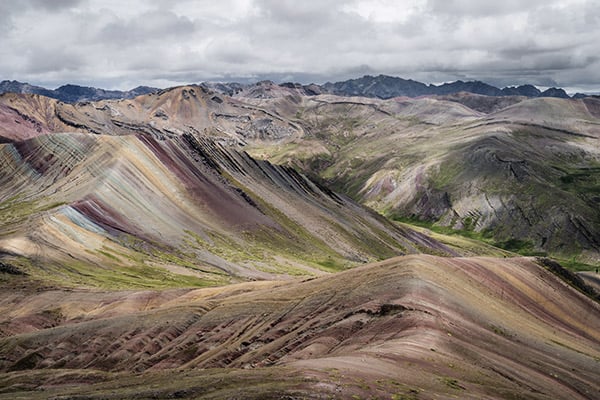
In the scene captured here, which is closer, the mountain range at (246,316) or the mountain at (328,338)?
the mountain at (328,338)

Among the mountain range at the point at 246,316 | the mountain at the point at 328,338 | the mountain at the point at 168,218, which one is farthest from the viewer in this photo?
the mountain at the point at 168,218

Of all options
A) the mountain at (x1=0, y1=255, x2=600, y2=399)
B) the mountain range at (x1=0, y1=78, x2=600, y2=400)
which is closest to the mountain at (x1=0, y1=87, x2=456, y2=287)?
the mountain range at (x1=0, y1=78, x2=600, y2=400)

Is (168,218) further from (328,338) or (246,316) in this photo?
(328,338)

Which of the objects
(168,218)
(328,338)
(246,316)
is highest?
(328,338)

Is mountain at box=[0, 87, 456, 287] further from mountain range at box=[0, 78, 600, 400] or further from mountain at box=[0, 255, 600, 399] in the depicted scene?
mountain at box=[0, 255, 600, 399]

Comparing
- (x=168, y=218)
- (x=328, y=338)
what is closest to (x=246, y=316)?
(x=328, y=338)

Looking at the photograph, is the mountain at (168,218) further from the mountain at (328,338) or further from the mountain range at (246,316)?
the mountain at (328,338)

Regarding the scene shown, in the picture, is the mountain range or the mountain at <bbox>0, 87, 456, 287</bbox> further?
the mountain at <bbox>0, 87, 456, 287</bbox>

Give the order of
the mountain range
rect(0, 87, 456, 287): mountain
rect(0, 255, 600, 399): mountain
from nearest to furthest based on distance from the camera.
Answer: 1. rect(0, 255, 600, 399): mountain
2. the mountain range
3. rect(0, 87, 456, 287): mountain

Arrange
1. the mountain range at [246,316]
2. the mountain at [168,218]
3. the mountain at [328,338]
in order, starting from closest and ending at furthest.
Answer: the mountain at [328,338], the mountain range at [246,316], the mountain at [168,218]

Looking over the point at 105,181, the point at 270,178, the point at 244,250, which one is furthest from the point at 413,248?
the point at 105,181

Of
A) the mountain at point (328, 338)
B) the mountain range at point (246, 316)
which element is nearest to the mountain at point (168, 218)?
the mountain range at point (246, 316)
